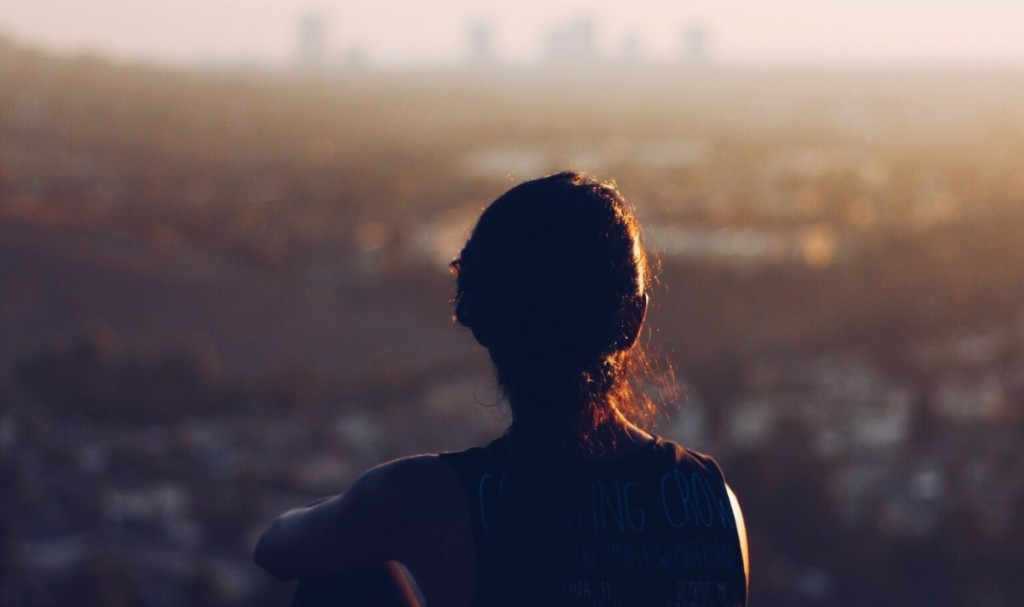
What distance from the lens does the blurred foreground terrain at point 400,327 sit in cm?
914

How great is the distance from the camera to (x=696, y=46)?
51.2 m

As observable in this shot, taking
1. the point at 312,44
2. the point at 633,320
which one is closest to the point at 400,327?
the point at 633,320

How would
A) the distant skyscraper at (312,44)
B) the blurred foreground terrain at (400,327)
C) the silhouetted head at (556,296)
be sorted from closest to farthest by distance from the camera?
the silhouetted head at (556,296) → the blurred foreground terrain at (400,327) → the distant skyscraper at (312,44)

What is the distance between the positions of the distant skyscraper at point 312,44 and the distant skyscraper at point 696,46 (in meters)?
13.7

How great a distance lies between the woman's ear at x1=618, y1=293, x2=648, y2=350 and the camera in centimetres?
140

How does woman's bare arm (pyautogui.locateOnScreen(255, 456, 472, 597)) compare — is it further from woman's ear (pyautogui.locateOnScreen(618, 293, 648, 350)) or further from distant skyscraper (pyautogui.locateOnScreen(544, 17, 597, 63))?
distant skyscraper (pyautogui.locateOnScreen(544, 17, 597, 63))

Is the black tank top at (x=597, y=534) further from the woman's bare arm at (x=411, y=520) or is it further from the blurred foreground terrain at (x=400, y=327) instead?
the blurred foreground terrain at (x=400, y=327)

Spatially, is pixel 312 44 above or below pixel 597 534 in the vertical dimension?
above

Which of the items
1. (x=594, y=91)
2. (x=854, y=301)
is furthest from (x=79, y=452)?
(x=594, y=91)

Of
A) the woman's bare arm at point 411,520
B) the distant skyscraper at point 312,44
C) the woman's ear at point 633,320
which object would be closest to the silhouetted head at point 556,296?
the woman's ear at point 633,320

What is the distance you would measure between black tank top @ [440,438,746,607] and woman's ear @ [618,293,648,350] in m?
0.13

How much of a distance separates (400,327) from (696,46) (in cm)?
3596

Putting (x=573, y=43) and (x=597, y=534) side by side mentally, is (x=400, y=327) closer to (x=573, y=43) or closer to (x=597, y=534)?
(x=597, y=534)

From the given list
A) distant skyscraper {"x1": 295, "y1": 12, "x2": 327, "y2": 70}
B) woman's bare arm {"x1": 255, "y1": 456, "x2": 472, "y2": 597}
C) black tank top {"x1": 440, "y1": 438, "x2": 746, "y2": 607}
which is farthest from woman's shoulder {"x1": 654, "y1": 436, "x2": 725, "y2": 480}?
distant skyscraper {"x1": 295, "y1": 12, "x2": 327, "y2": 70}
